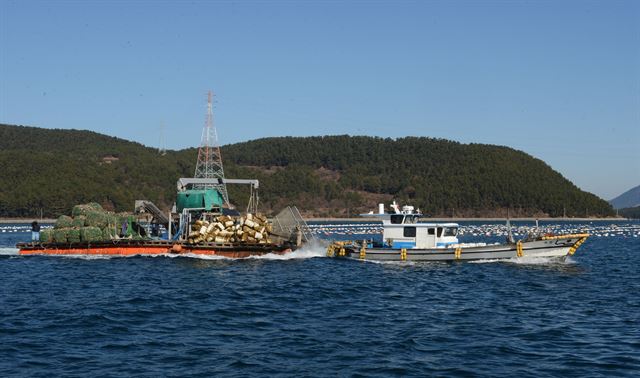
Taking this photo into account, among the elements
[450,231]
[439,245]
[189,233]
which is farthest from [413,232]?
[189,233]

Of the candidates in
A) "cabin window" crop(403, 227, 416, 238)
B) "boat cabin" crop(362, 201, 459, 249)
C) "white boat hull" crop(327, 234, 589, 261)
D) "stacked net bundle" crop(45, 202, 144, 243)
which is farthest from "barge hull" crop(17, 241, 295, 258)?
"white boat hull" crop(327, 234, 589, 261)

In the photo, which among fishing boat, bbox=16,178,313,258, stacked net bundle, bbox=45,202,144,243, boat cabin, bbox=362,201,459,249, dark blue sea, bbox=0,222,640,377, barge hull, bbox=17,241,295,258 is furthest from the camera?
stacked net bundle, bbox=45,202,144,243

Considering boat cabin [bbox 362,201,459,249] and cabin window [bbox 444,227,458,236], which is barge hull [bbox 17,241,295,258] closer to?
boat cabin [bbox 362,201,459,249]

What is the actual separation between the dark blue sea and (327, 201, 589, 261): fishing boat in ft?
4.18

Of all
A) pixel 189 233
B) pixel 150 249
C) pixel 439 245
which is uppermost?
pixel 189 233

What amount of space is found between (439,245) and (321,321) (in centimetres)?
2353

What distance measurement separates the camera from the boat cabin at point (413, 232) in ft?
165

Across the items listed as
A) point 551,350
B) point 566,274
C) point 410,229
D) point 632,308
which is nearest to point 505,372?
point 551,350

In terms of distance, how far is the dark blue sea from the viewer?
21297mm

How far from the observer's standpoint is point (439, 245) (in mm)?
50344

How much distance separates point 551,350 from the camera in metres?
23.3

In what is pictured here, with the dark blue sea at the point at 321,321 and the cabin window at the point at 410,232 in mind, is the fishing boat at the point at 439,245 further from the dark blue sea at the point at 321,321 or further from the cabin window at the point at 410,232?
the dark blue sea at the point at 321,321

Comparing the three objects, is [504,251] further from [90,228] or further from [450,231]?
[90,228]

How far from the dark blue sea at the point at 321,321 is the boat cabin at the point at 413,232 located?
2.27 m
